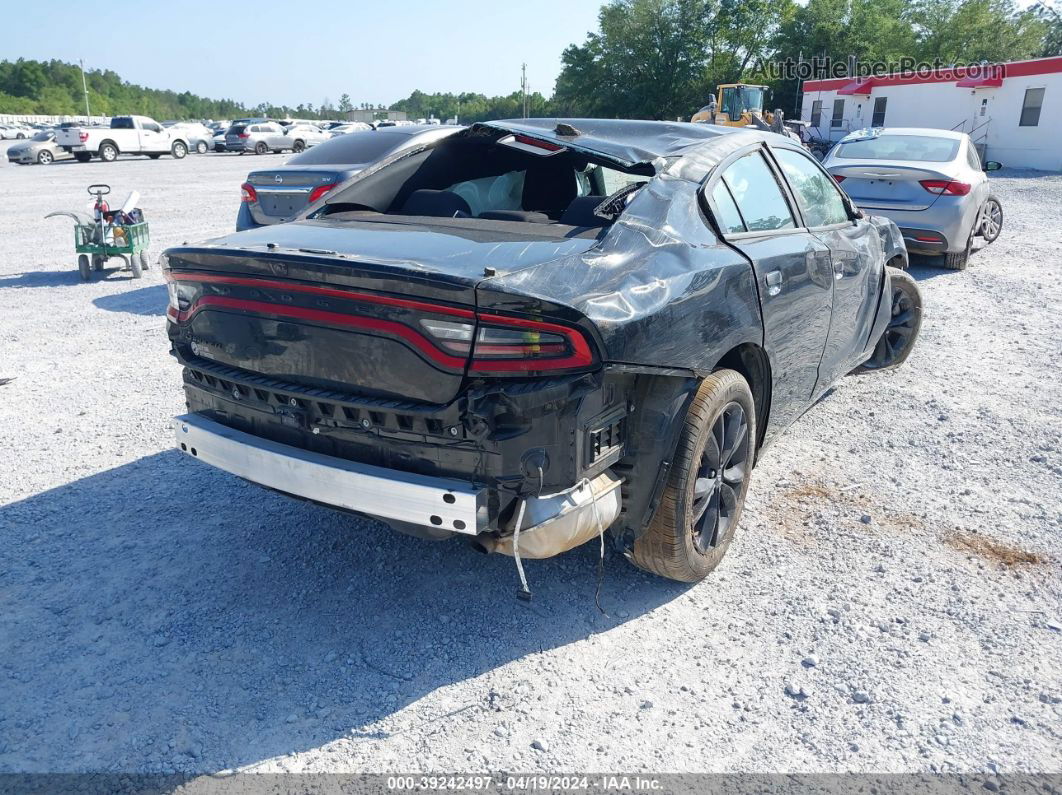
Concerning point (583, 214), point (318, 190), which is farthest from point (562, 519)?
point (318, 190)

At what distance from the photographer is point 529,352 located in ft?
7.96

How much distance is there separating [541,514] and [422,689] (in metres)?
0.75

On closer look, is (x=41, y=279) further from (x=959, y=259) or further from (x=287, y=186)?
(x=959, y=259)

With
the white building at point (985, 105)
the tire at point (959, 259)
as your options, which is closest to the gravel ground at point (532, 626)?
the tire at point (959, 259)

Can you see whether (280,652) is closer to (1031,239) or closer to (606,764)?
(606,764)

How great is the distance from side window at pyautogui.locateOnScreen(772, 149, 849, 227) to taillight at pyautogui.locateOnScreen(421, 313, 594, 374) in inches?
86.7

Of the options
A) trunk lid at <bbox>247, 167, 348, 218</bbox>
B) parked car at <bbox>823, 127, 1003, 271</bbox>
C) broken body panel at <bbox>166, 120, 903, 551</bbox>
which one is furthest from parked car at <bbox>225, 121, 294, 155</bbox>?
broken body panel at <bbox>166, 120, 903, 551</bbox>

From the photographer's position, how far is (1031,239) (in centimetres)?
1239

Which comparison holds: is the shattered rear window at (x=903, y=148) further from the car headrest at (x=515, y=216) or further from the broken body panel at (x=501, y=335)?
the car headrest at (x=515, y=216)

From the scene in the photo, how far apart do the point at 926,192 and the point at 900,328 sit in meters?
3.88

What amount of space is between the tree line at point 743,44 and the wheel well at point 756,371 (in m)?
54.4

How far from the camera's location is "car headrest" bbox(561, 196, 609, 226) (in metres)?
3.14

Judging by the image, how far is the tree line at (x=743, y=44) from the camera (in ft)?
165

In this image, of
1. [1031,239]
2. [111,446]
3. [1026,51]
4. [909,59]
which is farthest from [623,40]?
[111,446]
